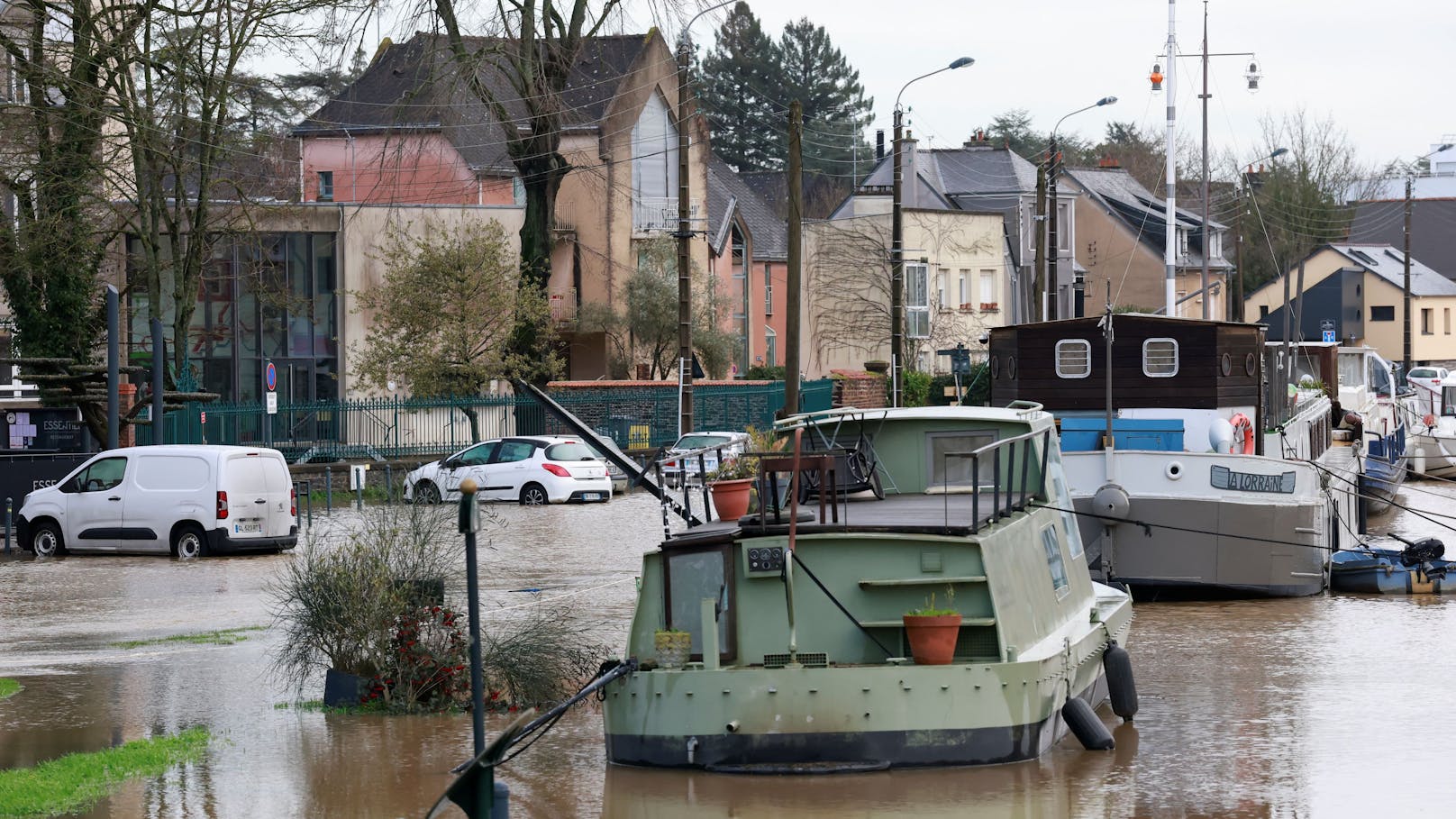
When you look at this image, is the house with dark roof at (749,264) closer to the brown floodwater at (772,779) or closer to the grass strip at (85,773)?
the brown floodwater at (772,779)

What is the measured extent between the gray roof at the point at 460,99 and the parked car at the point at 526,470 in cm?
1150

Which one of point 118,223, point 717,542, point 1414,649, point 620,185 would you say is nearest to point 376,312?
point 118,223

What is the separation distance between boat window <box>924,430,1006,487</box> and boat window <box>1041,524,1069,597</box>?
0.67 metres

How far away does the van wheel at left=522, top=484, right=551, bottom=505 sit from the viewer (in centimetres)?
3512

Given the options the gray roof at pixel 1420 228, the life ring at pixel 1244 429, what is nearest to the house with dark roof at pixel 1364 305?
the gray roof at pixel 1420 228

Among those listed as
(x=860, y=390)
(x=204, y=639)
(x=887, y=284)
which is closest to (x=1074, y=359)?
(x=204, y=639)

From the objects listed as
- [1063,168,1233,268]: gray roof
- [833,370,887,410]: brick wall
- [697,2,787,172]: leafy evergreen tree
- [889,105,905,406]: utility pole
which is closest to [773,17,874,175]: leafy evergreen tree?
[697,2,787,172]: leafy evergreen tree

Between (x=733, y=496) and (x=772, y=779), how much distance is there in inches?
132

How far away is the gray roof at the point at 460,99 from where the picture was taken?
145ft

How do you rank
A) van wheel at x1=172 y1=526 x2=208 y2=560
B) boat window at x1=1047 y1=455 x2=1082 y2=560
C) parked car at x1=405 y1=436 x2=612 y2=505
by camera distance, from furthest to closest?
parked car at x1=405 y1=436 x2=612 y2=505
van wheel at x1=172 y1=526 x2=208 y2=560
boat window at x1=1047 y1=455 x2=1082 y2=560

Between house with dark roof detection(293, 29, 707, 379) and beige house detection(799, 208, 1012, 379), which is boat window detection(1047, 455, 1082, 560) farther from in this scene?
beige house detection(799, 208, 1012, 379)

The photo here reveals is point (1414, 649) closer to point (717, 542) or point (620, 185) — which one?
point (717, 542)

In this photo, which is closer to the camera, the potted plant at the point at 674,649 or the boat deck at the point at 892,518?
the potted plant at the point at 674,649

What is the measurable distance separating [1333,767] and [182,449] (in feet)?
61.7
